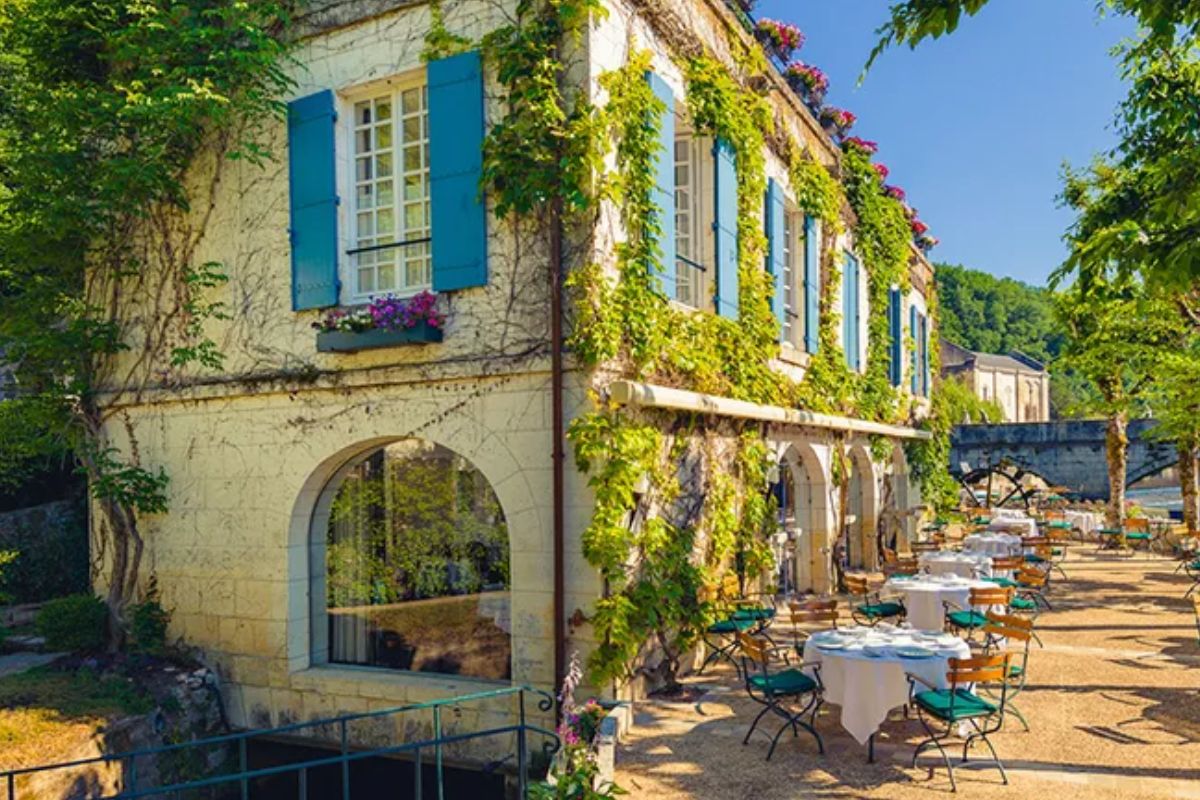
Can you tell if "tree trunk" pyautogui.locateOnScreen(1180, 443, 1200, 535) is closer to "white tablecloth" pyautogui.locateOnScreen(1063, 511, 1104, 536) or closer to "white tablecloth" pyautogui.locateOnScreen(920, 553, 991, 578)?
"white tablecloth" pyautogui.locateOnScreen(1063, 511, 1104, 536)

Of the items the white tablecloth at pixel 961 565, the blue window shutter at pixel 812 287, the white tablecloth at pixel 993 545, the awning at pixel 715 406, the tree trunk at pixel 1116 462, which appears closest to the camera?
the awning at pixel 715 406

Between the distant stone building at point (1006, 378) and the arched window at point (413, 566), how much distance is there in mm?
54541

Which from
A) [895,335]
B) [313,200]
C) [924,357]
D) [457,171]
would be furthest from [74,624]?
[924,357]

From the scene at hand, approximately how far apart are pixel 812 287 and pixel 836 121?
Answer: 308 centimetres

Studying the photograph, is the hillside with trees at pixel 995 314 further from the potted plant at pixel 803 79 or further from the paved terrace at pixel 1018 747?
Answer: the paved terrace at pixel 1018 747

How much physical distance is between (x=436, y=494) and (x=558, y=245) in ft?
8.70

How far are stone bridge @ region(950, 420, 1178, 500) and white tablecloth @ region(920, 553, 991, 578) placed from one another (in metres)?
20.6

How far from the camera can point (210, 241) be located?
8.33 metres

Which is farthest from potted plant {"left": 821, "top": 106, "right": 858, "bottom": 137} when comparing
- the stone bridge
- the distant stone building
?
the distant stone building

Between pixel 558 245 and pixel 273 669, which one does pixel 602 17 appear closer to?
pixel 558 245

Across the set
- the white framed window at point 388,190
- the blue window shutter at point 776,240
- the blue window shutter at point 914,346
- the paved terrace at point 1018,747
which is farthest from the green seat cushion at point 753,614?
the blue window shutter at point 914,346

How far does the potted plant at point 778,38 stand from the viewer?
32.7 ft

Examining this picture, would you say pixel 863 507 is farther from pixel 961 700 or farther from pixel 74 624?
pixel 74 624

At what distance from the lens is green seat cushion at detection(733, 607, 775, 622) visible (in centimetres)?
770
